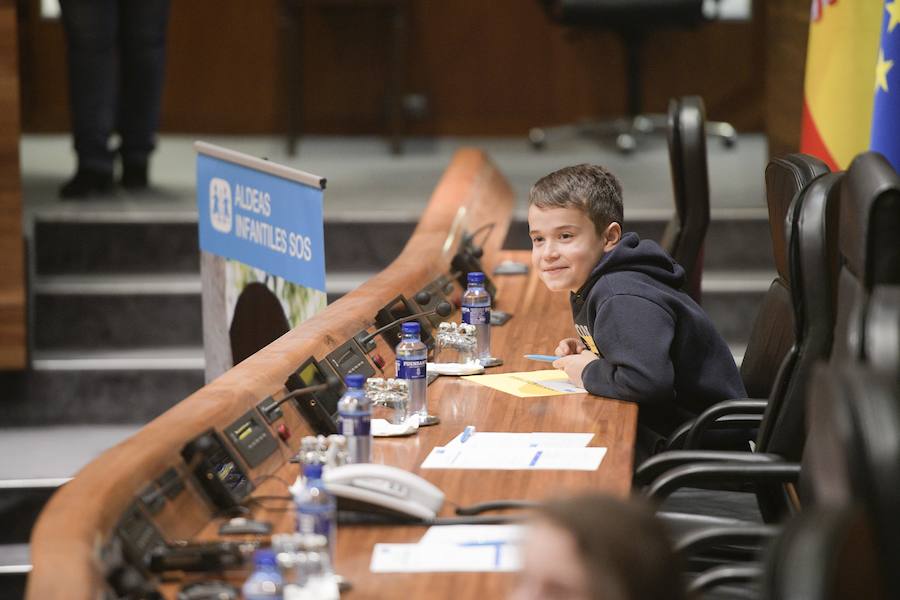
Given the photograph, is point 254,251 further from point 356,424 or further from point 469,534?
point 469,534

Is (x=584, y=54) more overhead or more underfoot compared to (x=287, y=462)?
more overhead

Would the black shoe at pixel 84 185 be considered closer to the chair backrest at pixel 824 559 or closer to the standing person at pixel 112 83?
the standing person at pixel 112 83

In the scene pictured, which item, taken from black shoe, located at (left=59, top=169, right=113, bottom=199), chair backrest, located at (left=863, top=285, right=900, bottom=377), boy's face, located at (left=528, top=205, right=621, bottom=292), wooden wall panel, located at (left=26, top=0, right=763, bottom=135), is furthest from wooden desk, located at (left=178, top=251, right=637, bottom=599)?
wooden wall panel, located at (left=26, top=0, right=763, bottom=135)

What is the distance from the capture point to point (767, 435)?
109 inches

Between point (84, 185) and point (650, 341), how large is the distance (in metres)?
3.93

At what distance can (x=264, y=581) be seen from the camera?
1798 millimetres

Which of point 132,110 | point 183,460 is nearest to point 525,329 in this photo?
point 183,460

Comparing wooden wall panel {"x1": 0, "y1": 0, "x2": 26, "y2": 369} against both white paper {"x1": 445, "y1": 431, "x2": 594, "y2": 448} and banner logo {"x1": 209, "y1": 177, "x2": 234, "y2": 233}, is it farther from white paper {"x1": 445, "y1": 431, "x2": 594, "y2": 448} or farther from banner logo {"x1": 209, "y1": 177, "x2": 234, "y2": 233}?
white paper {"x1": 445, "y1": 431, "x2": 594, "y2": 448}

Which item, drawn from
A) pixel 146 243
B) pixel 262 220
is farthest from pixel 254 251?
pixel 146 243

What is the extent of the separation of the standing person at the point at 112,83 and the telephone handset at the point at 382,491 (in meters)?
3.98

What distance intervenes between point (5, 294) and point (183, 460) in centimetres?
305

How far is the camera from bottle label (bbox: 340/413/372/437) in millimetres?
2389

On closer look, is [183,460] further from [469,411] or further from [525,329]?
[525,329]

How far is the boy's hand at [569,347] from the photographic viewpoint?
3.34 metres
